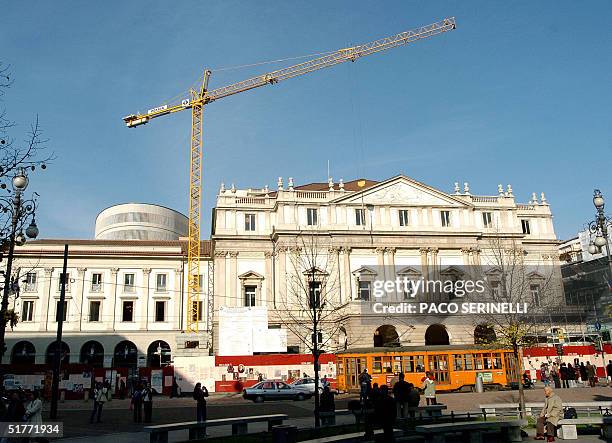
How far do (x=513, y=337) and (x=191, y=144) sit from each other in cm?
4792

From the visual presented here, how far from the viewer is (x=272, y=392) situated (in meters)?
36.4

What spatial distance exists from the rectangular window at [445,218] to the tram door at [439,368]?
2222 centimetres

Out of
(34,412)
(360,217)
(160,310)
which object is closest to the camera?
(34,412)

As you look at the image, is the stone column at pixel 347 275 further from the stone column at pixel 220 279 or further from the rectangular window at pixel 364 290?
the stone column at pixel 220 279

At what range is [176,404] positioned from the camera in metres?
34.8

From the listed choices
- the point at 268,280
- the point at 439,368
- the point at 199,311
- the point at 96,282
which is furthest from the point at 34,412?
the point at 96,282

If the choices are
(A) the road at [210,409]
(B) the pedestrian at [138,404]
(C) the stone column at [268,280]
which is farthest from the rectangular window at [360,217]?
(B) the pedestrian at [138,404]

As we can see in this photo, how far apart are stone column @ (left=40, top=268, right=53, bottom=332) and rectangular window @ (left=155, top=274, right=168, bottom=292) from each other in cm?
Answer: 1051

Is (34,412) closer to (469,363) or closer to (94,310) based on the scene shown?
(469,363)

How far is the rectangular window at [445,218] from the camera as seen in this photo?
58438 millimetres

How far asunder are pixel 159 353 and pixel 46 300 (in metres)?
12.7

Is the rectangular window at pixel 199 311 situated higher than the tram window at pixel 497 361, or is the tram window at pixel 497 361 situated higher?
the rectangular window at pixel 199 311

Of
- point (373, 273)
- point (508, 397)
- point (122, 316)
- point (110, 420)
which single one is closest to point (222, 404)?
point (110, 420)

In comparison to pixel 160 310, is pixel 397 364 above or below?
below
